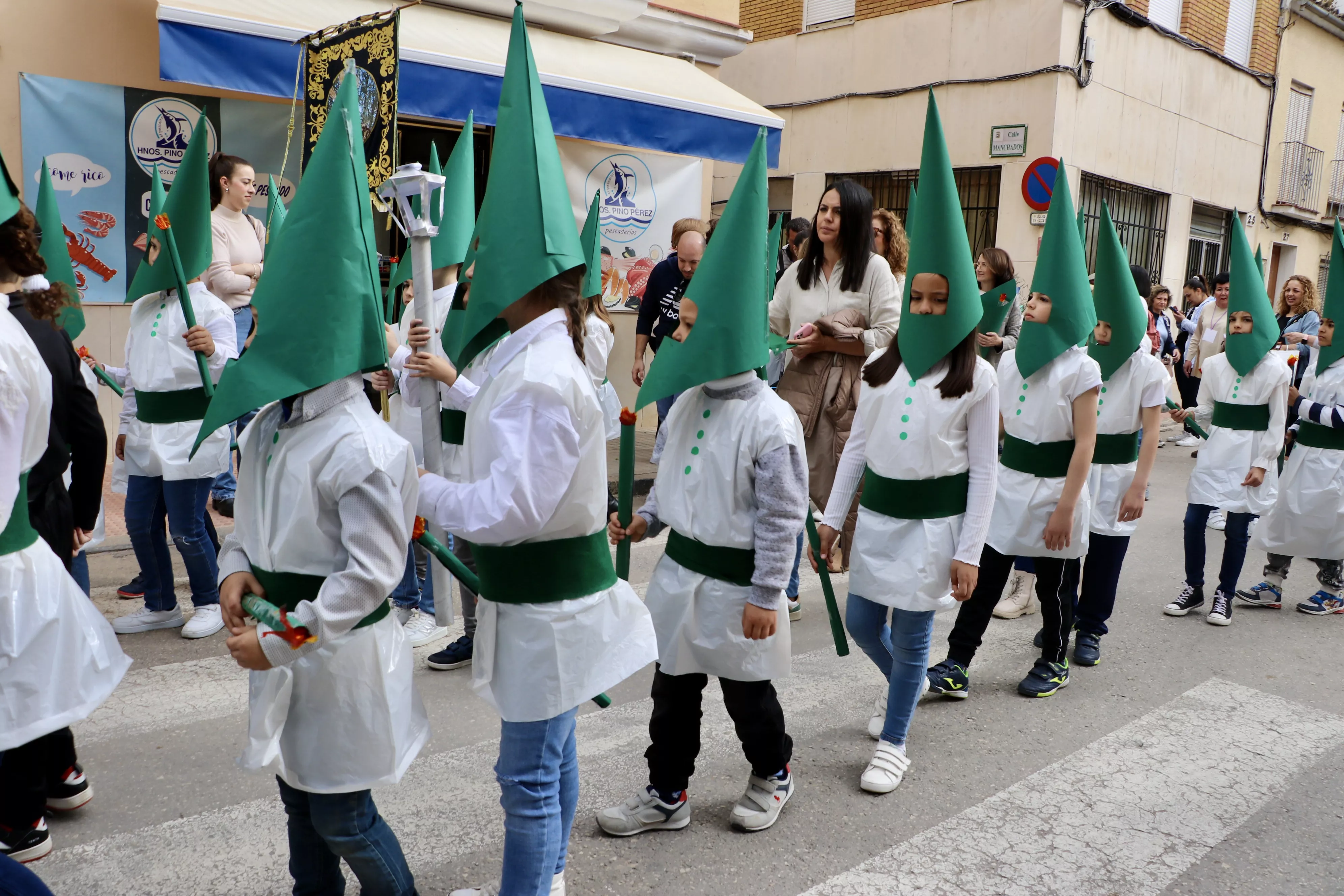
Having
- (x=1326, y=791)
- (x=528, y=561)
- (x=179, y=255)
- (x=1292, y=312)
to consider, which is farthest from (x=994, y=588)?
(x=1292, y=312)

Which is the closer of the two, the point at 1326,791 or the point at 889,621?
the point at 1326,791

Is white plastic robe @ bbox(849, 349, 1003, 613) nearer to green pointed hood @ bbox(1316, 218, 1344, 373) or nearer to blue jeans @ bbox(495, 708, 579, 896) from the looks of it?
blue jeans @ bbox(495, 708, 579, 896)

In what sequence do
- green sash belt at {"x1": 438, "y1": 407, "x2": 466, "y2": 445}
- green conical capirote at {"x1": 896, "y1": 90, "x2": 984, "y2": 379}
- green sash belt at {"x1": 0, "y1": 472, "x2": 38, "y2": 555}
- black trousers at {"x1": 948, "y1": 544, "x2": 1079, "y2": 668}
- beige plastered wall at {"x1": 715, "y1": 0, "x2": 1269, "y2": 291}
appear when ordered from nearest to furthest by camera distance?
green sash belt at {"x1": 0, "y1": 472, "x2": 38, "y2": 555} < green conical capirote at {"x1": 896, "y1": 90, "x2": 984, "y2": 379} < black trousers at {"x1": 948, "y1": 544, "x2": 1079, "y2": 668} < green sash belt at {"x1": 438, "y1": 407, "x2": 466, "y2": 445} < beige plastered wall at {"x1": 715, "y1": 0, "x2": 1269, "y2": 291}

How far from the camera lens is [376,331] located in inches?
89.7

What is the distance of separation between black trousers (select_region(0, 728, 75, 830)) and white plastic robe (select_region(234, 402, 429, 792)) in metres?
0.98

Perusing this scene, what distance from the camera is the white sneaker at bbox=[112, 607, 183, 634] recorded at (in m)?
4.79

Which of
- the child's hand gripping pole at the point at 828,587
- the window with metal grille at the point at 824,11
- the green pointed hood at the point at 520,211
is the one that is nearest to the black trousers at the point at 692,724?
the child's hand gripping pole at the point at 828,587

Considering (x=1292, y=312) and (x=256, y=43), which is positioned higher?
(x=256, y=43)

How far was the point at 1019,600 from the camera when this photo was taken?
5.79 m

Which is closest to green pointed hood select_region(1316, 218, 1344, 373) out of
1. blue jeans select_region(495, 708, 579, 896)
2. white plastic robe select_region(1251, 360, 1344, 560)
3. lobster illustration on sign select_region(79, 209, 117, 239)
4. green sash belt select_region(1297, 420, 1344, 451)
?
white plastic robe select_region(1251, 360, 1344, 560)

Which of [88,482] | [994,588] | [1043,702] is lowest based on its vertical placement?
[1043,702]

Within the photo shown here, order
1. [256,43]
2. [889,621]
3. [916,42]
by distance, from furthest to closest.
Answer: [916,42], [256,43], [889,621]

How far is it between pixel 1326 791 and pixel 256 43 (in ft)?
23.2

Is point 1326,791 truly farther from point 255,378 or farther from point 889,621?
point 255,378
